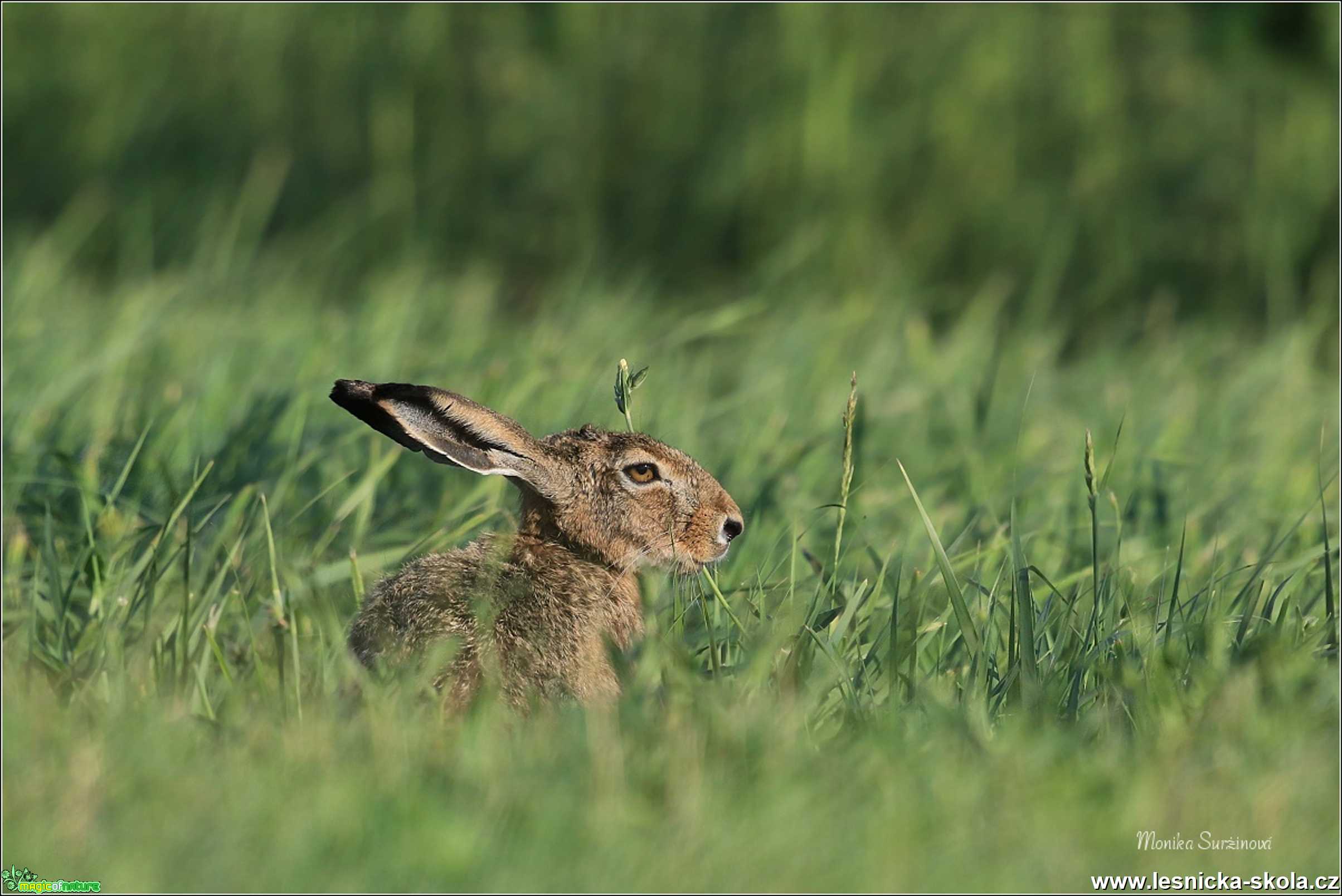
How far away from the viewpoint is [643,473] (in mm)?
4734

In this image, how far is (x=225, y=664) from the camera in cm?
392

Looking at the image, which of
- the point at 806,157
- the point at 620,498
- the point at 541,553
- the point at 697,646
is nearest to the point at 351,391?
the point at 541,553

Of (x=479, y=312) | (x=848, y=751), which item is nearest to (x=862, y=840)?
(x=848, y=751)

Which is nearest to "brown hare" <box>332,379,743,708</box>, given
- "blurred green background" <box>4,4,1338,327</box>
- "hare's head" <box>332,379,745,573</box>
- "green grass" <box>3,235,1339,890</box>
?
"hare's head" <box>332,379,745,573</box>

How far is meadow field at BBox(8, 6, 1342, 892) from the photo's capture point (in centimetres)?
328

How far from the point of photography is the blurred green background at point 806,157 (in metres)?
9.79

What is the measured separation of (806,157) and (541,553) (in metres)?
5.58

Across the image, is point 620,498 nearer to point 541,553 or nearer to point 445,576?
point 541,553

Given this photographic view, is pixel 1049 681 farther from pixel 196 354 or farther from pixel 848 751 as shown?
pixel 196 354

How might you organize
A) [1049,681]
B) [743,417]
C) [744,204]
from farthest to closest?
1. [744,204]
2. [743,417]
3. [1049,681]

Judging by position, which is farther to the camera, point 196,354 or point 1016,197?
point 1016,197

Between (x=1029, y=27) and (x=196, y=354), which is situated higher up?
(x=1029, y=27)

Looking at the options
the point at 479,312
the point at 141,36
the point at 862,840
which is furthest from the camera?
the point at 141,36

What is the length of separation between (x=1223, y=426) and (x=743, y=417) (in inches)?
79.9
